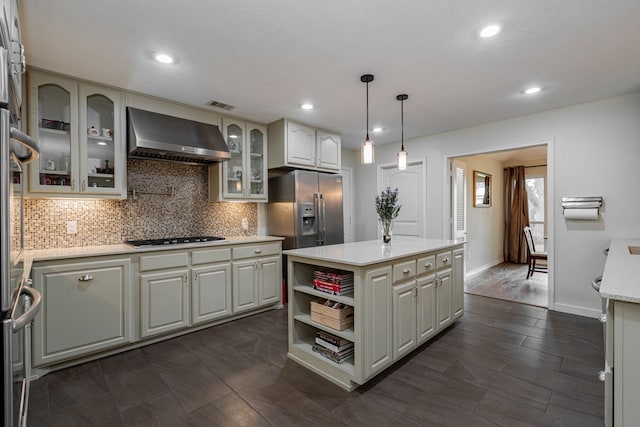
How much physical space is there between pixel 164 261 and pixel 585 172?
464cm

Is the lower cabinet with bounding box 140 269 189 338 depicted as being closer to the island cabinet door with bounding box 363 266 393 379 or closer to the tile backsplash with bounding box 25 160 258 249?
the tile backsplash with bounding box 25 160 258 249

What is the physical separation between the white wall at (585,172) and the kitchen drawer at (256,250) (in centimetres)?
319

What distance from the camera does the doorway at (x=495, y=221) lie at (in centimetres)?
445

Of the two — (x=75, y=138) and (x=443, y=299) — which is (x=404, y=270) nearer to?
(x=443, y=299)

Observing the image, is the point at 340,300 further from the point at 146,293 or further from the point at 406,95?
the point at 406,95

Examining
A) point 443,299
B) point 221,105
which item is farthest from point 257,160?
point 443,299

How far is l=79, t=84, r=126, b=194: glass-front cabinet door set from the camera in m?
2.78

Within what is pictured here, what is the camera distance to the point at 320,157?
4.46 meters

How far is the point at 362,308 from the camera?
2.03 metres

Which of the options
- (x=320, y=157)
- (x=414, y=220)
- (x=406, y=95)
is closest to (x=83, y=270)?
(x=320, y=157)

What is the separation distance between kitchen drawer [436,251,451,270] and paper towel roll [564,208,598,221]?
169cm

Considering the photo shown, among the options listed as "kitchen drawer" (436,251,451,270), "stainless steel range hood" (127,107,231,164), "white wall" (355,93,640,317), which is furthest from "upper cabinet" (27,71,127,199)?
"white wall" (355,93,640,317)

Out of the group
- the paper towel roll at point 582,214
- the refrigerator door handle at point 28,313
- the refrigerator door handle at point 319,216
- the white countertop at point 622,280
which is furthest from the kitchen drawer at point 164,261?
the paper towel roll at point 582,214

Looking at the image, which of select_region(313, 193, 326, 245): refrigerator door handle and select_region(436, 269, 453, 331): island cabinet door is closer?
select_region(436, 269, 453, 331): island cabinet door
